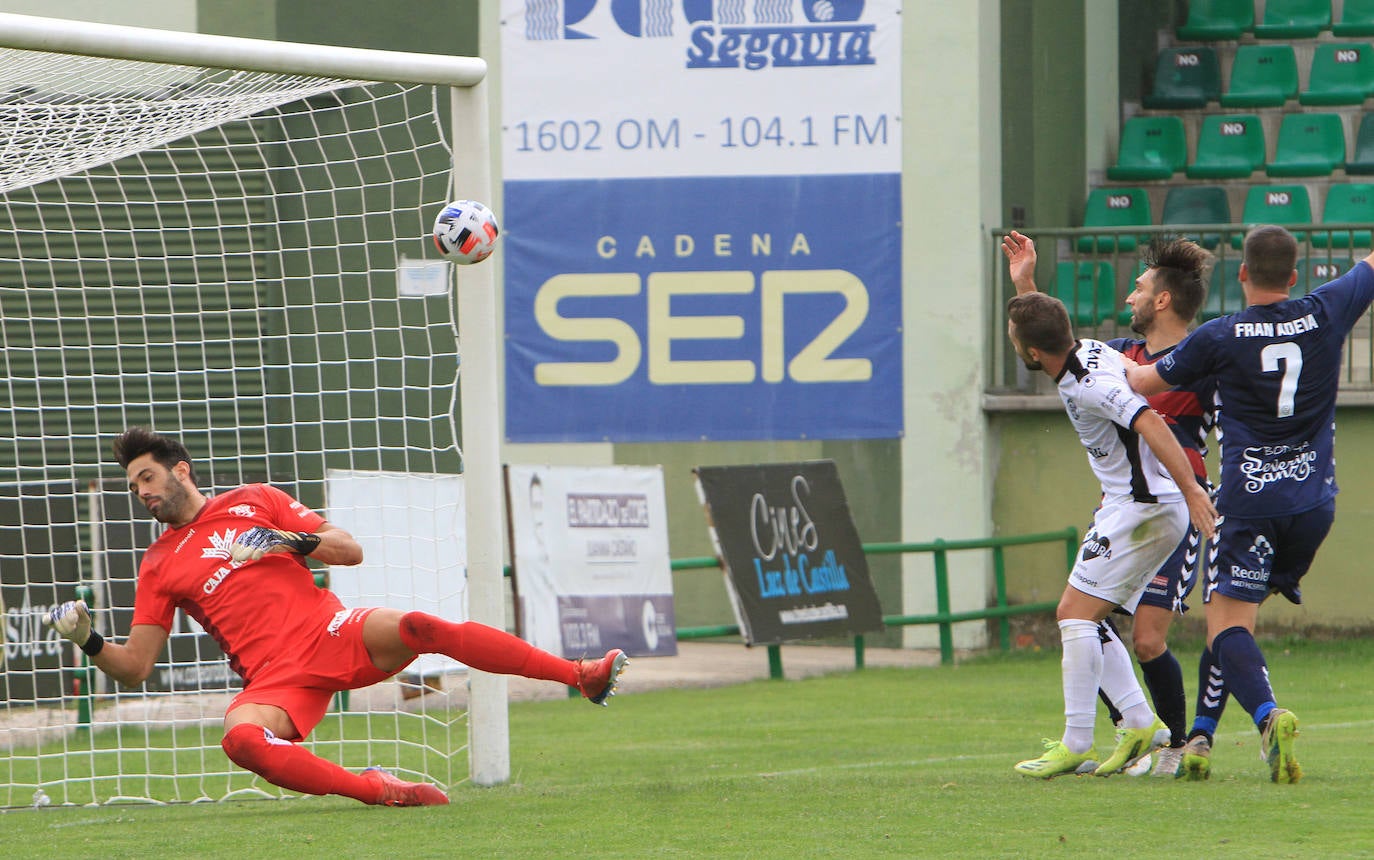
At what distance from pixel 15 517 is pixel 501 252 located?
5301 millimetres

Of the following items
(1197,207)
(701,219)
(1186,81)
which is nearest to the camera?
(701,219)

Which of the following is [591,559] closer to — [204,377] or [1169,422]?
[204,377]

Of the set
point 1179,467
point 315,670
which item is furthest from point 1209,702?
point 315,670

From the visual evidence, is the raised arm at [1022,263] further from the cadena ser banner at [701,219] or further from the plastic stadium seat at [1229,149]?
the plastic stadium seat at [1229,149]

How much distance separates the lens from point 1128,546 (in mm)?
6707

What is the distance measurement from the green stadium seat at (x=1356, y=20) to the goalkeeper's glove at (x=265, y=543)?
1405 centimetres

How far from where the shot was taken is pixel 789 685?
40.5ft

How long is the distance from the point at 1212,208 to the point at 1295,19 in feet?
10.4

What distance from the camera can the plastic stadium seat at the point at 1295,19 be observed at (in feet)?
57.8

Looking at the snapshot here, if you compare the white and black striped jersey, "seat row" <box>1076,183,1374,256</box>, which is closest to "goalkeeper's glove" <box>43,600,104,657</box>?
the white and black striped jersey

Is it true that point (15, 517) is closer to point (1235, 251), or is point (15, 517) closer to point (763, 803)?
point (763, 803)

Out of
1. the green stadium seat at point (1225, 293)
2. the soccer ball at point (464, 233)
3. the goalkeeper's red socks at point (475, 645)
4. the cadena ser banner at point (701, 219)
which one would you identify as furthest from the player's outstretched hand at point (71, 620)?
the green stadium seat at point (1225, 293)

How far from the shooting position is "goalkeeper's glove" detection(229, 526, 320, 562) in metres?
6.50

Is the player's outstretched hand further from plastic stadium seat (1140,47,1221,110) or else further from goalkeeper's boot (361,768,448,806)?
plastic stadium seat (1140,47,1221,110)
